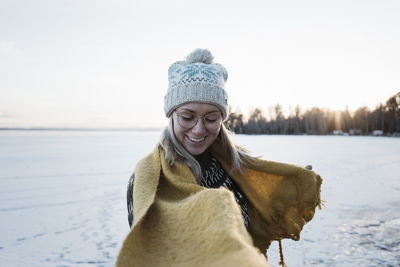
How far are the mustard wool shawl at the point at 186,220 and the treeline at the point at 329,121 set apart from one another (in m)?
63.2

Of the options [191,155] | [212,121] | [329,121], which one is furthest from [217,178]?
[329,121]

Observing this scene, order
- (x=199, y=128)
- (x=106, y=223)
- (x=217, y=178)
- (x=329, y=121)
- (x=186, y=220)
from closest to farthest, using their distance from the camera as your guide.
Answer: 1. (x=186, y=220)
2. (x=199, y=128)
3. (x=217, y=178)
4. (x=106, y=223)
5. (x=329, y=121)

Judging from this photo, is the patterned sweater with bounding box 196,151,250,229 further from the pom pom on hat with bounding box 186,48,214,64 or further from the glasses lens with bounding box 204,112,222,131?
the pom pom on hat with bounding box 186,48,214,64

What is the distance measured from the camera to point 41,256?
12.4 feet

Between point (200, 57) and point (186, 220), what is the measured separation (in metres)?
1.16

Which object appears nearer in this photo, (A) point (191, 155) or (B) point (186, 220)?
(B) point (186, 220)

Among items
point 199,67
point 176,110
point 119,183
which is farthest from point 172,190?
point 119,183

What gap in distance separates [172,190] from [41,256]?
11.9 feet

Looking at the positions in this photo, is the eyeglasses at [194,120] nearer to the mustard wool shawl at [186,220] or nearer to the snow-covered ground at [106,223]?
the mustard wool shawl at [186,220]

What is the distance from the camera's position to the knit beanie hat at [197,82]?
1575 millimetres

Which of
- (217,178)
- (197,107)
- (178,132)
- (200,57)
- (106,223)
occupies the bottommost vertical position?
(106,223)

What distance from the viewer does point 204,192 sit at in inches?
38.2

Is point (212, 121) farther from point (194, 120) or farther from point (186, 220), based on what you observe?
point (186, 220)

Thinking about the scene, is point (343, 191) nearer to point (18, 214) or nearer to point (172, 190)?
point (172, 190)
